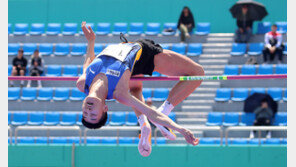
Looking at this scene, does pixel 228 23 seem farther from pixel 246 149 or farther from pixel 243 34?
pixel 246 149

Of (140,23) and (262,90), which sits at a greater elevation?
(140,23)

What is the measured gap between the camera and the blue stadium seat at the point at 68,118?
43.8 feet

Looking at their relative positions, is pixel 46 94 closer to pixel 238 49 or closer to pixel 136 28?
pixel 136 28

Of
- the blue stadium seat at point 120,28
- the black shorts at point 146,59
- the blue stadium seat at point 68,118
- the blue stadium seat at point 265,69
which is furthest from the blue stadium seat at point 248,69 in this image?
the black shorts at point 146,59

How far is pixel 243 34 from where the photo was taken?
1491cm

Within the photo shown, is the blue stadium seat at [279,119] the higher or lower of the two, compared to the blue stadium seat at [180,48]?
lower

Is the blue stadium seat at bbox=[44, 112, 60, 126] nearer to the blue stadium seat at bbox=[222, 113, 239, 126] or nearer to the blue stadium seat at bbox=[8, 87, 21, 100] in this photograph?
the blue stadium seat at bbox=[8, 87, 21, 100]

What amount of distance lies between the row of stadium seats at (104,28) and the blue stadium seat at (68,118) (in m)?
3.14

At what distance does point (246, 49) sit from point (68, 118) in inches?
189

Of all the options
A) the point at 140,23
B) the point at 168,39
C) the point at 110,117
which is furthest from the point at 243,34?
the point at 110,117

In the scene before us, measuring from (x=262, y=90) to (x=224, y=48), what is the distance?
7.91ft

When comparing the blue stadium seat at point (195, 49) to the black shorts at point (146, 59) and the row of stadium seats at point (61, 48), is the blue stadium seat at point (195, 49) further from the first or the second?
the black shorts at point (146, 59)

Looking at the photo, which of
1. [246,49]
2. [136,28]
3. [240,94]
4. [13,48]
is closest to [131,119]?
[240,94]
